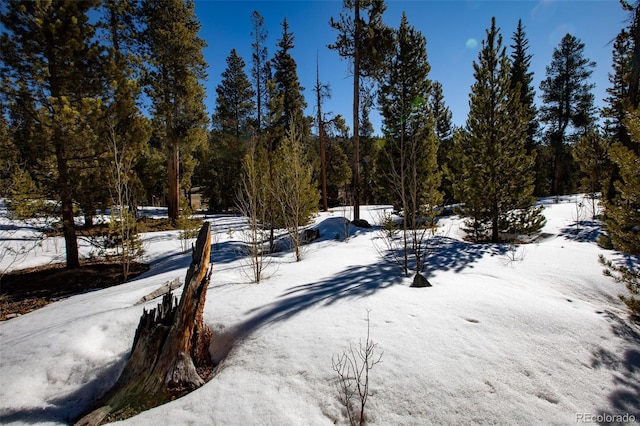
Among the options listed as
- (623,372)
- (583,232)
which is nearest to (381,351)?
(623,372)

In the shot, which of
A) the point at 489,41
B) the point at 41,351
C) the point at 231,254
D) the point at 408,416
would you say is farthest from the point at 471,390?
the point at 489,41

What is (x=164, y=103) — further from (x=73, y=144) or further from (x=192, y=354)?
(x=192, y=354)

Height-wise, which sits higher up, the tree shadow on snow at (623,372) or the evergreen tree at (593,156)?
Answer: the evergreen tree at (593,156)

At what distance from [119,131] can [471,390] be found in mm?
9752

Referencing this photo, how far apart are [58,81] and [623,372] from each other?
1180 cm

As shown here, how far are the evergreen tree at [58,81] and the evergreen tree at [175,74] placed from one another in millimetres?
6067

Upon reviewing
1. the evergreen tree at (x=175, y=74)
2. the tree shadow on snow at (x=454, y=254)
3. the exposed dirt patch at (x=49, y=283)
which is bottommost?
the exposed dirt patch at (x=49, y=283)

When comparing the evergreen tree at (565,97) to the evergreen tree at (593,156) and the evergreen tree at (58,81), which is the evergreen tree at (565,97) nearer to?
the evergreen tree at (593,156)

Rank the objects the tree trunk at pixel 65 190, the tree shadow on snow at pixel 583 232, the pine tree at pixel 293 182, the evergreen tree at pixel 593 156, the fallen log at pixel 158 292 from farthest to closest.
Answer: the evergreen tree at pixel 593 156 → the tree shadow on snow at pixel 583 232 → the pine tree at pixel 293 182 → the tree trunk at pixel 65 190 → the fallen log at pixel 158 292

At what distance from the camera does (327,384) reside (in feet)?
7.84

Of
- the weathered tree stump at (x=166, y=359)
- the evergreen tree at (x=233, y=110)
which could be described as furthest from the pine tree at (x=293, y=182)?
the evergreen tree at (x=233, y=110)

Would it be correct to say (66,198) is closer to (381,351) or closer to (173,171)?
(173,171)

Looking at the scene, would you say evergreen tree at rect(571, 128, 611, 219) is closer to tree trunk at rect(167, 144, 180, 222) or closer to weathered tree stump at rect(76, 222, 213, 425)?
weathered tree stump at rect(76, 222, 213, 425)

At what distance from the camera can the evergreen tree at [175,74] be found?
525 inches
